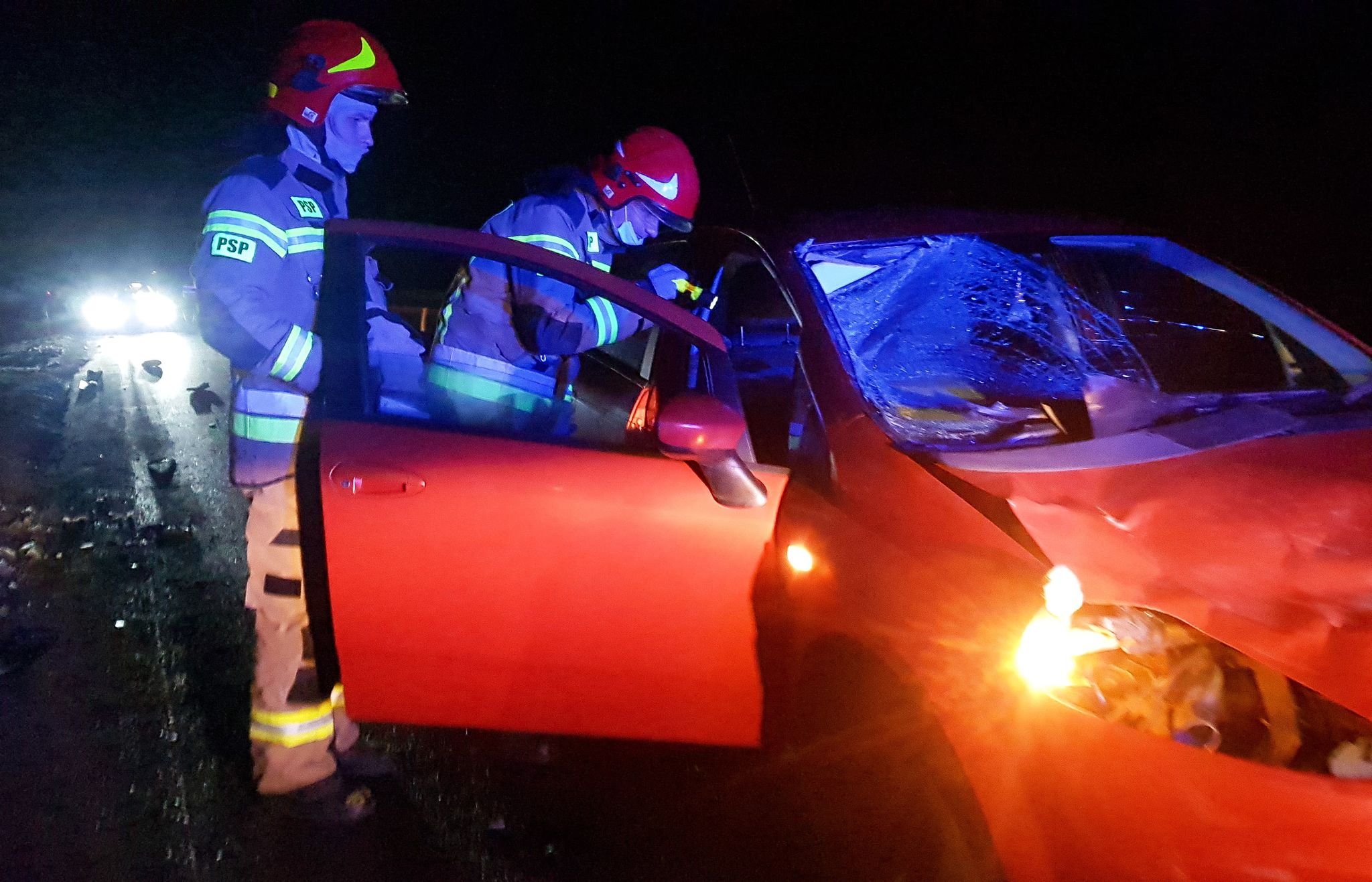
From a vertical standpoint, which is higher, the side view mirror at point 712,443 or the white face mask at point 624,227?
the white face mask at point 624,227

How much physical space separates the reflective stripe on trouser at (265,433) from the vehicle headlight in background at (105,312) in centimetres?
562

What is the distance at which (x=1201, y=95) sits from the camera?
27.0ft

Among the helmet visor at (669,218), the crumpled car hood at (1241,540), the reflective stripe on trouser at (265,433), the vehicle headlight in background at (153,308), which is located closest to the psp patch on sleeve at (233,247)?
the reflective stripe on trouser at (265,433)

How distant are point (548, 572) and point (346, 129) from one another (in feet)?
4.96

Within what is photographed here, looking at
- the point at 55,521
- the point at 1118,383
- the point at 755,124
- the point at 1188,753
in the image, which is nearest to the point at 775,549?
the point at 1188,753

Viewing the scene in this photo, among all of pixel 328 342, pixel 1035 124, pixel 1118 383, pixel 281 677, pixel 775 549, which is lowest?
pixel 281 677

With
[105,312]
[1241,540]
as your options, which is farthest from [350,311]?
[105,312]

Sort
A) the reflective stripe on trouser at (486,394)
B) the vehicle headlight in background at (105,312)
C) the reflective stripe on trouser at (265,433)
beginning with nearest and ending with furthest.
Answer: the reflective stripe on trouser at (265,433), the reflective stripe on trouser at (486,394), the vehicle headlight in background at (105,312)

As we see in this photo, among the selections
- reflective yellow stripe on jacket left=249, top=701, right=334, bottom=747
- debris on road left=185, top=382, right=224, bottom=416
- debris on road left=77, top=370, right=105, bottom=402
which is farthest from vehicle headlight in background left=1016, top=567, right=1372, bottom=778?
debris on road left=77, top=370, right=105, bottom=402

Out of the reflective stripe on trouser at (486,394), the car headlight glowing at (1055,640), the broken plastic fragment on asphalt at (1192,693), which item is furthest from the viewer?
the reflective stripe on trouser at (486,394)

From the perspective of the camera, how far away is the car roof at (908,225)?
2.53m

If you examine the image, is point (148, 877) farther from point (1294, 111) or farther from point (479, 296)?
point (1294, 111)

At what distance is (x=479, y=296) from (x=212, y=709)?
1746 millimetres

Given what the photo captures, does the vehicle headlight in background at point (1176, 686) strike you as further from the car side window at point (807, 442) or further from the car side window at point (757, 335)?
the car side window at point (757, 335)
